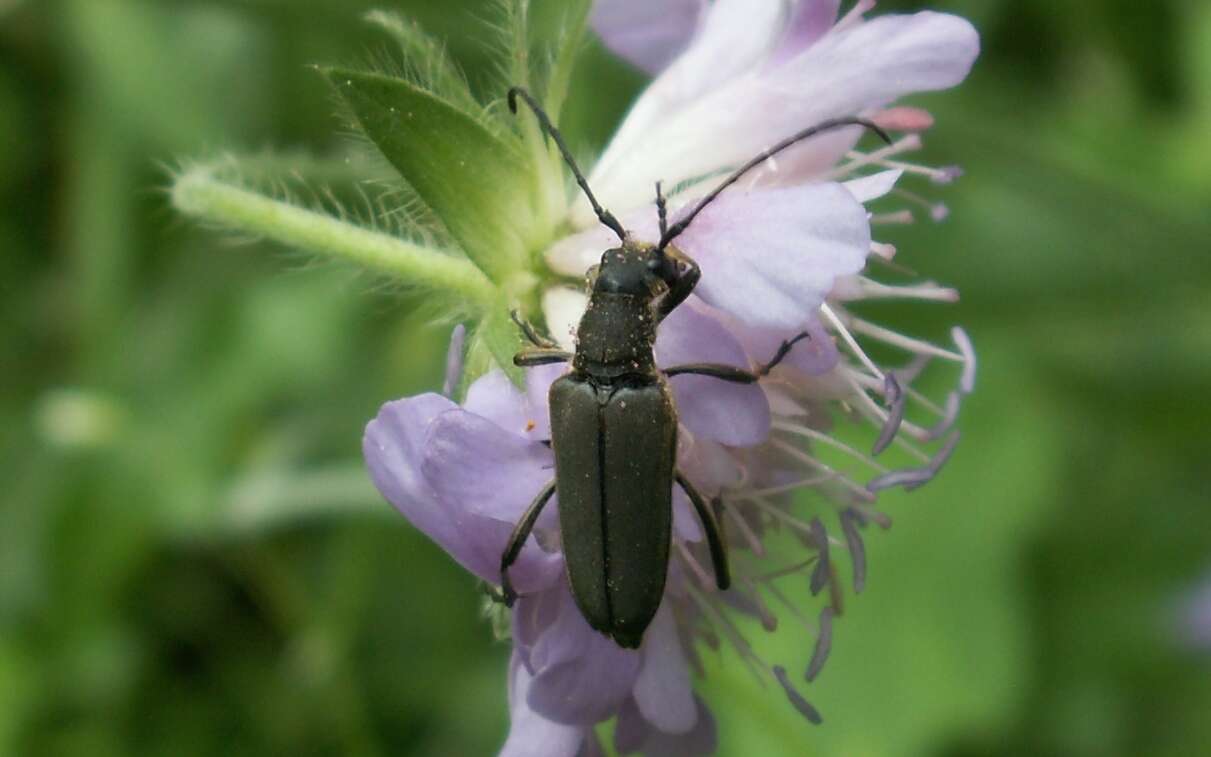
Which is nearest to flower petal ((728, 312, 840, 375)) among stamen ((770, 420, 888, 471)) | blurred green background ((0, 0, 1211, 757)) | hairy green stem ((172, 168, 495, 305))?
stamen ((770, 420, 888, 471))

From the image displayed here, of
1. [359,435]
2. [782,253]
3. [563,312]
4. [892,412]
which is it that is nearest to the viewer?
[782,253]

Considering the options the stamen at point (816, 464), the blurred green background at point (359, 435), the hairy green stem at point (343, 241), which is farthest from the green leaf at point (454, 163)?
the blurred green background at point (359, 435)

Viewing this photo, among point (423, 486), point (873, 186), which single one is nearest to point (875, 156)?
point (873, 186)

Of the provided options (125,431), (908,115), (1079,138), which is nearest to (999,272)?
(1079,138)

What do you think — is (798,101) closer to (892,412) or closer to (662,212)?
(662,212)

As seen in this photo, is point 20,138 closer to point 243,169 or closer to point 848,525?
point 243,169

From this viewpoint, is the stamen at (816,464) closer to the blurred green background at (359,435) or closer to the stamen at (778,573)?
the stamen at (778,573)
